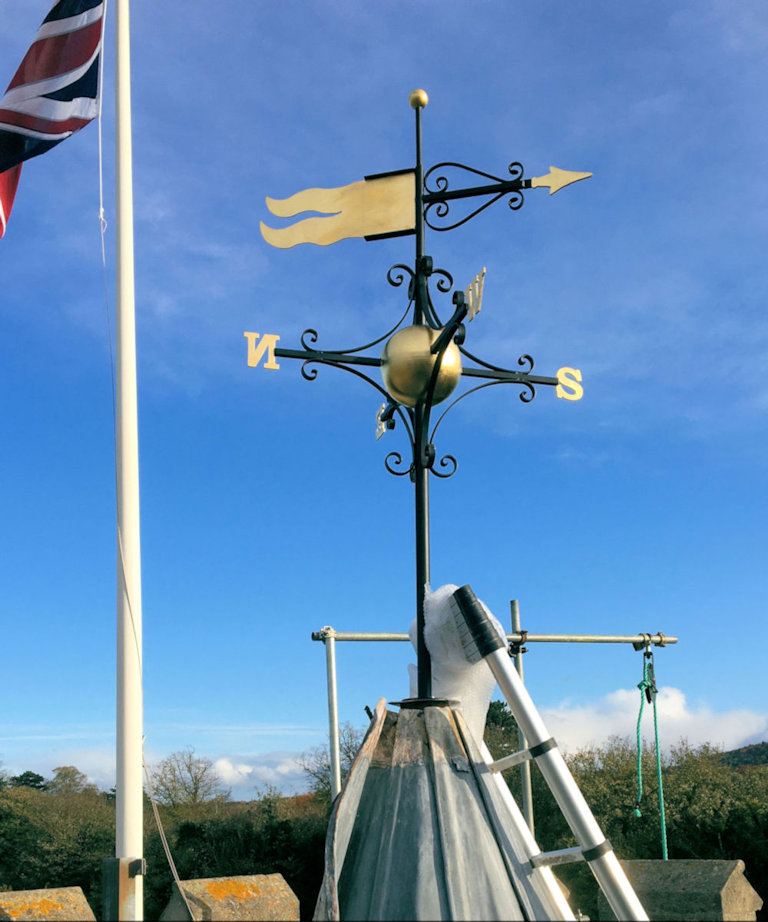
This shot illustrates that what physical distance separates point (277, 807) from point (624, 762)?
25.4ft

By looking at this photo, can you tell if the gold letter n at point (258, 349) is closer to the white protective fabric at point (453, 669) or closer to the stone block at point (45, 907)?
the white protective fabric at point (453, 669)

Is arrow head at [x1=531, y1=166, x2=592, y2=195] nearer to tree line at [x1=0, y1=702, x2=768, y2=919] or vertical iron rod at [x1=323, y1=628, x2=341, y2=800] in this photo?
vertical iron rod at [x1=323, y1=628, x2=341, y2=800]

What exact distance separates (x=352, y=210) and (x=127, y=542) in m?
2.50

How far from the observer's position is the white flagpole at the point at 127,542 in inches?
166

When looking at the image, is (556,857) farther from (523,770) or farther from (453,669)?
(523,770)

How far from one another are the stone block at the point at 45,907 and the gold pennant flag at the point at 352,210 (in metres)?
3.84

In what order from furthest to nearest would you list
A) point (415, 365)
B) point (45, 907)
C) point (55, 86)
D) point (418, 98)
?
point (55, 86) → point (418, 98) → point (415, 365) → point (45, 907)

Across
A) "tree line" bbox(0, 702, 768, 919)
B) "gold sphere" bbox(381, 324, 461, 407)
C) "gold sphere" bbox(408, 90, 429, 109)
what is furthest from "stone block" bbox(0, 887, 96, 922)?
"tree line" bbox(0, 702, 768, 919)

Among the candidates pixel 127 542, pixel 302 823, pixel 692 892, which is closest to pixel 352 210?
pixel 127 542

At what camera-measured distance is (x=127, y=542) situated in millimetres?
4645

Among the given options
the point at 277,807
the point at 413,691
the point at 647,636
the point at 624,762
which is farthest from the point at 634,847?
the point at 413,691

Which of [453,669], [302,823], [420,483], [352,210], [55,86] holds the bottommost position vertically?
[302,823]

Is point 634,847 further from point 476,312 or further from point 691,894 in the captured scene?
point 476,312

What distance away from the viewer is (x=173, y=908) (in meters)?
4.05
